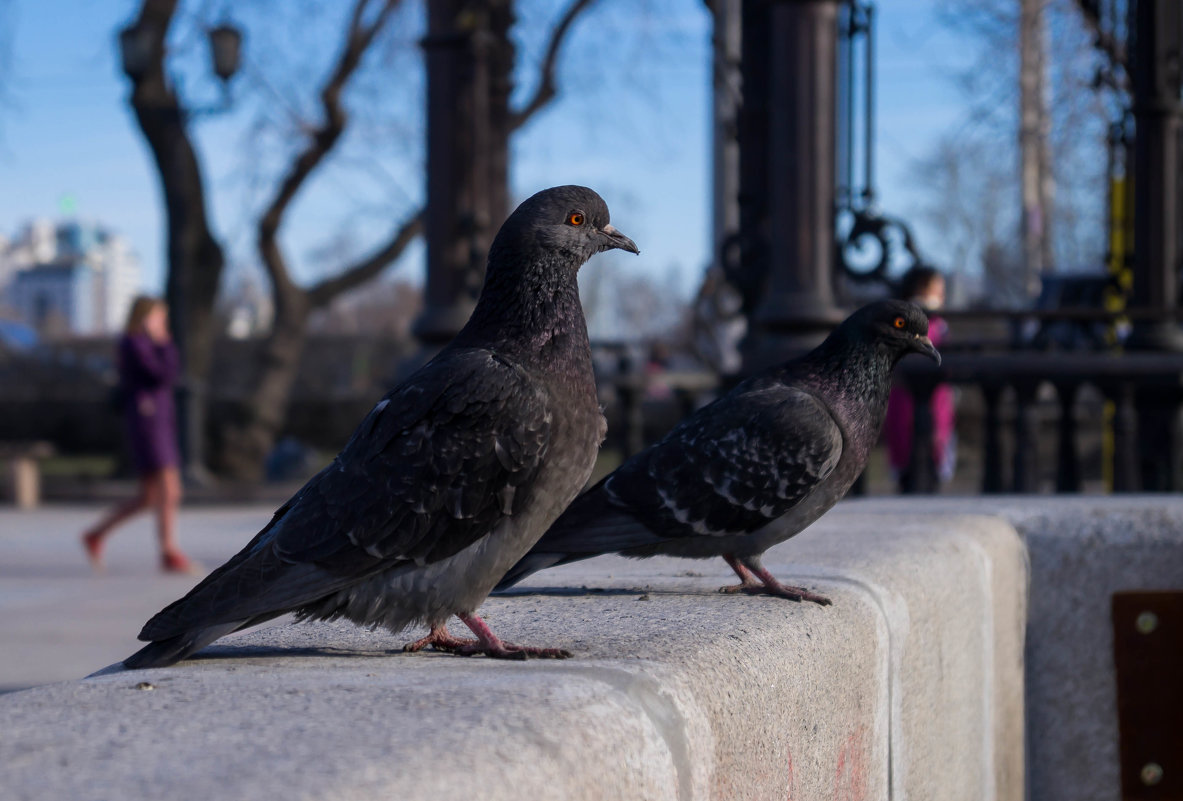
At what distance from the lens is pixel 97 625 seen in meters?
7.91

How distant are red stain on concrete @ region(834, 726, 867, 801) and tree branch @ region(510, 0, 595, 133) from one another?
16.5 meters

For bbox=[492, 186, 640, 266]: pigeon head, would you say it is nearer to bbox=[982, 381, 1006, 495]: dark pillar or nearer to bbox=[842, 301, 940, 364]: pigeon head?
bbox=[842, 301, 940, 364]: pigeon head

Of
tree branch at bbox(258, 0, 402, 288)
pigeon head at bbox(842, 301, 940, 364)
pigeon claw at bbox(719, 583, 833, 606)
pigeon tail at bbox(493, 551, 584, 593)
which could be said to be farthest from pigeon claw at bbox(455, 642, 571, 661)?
tree branch at bbox(258, 0, 402, 288)

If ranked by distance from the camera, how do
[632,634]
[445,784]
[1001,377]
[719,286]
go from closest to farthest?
[445,784] < [632,634] < [1001,377] < [719,286]

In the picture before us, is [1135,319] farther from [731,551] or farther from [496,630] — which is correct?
[496,630]

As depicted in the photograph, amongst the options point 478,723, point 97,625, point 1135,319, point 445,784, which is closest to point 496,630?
point 478,723

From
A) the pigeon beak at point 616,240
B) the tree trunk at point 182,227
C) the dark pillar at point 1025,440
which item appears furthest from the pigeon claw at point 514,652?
the tree trunk at point 182,227

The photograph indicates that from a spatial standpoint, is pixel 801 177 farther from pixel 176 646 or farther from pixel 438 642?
pixel 176 646

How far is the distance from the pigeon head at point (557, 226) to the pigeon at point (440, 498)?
0.04 metres

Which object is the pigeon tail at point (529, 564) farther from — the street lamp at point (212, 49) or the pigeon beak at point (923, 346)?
the street lamp at point (212, 49)

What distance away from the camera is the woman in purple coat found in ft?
32.7

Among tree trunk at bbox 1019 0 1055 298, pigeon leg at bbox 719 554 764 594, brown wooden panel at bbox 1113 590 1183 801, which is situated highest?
tree trunk at bbox 1019 0 1055 298

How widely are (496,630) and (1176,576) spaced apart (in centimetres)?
215

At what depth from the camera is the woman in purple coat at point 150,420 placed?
9961 mm
